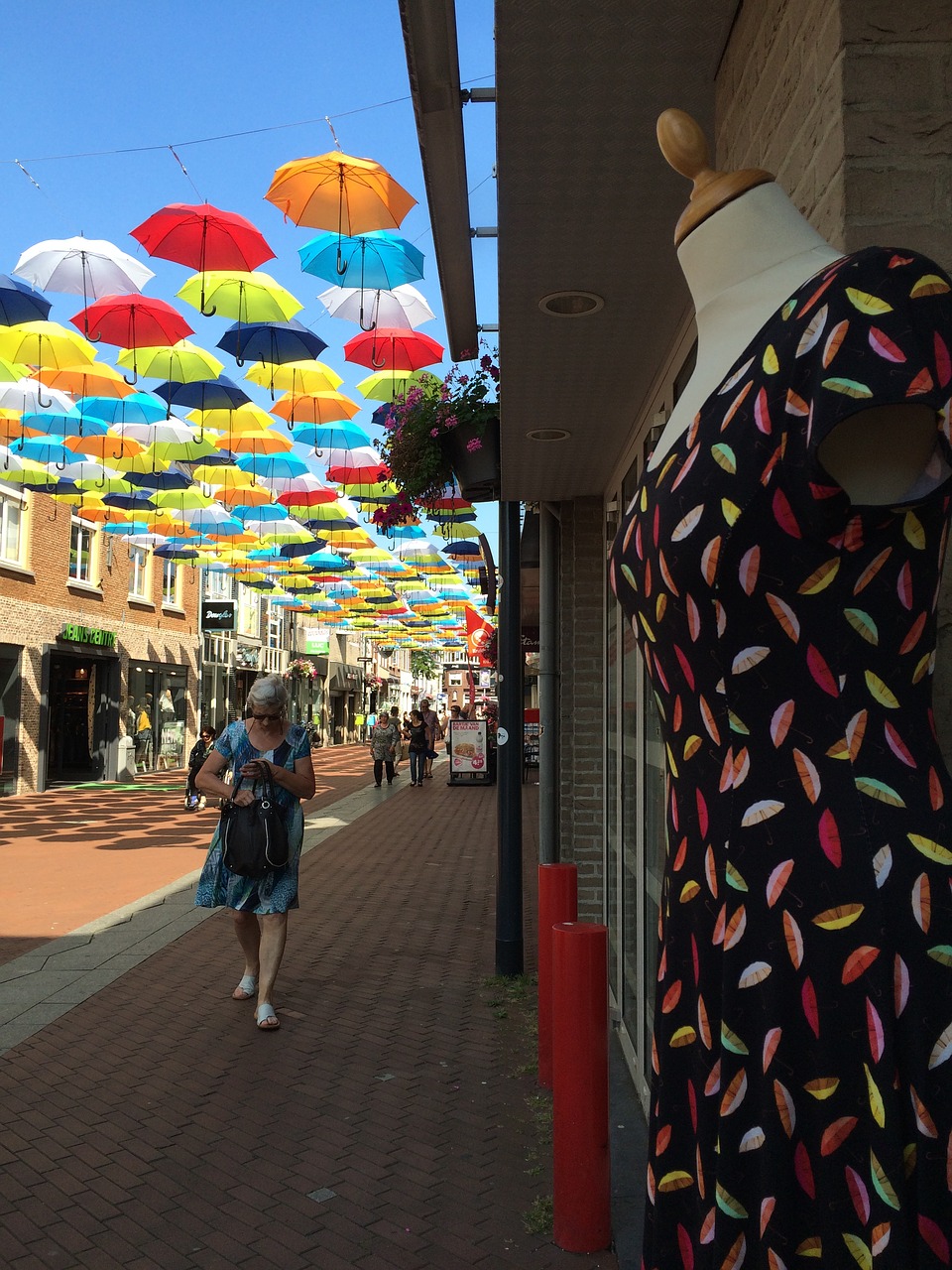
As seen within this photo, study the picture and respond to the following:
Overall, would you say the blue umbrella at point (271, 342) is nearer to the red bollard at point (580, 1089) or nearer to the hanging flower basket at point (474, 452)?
the hanging flower basket at point (474, 452)

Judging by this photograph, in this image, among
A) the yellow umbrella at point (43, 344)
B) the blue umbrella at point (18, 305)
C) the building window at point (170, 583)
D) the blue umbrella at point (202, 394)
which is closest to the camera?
the blue umbrella at point (18, 305)

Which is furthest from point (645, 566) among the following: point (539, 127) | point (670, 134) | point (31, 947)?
point (31, 947)

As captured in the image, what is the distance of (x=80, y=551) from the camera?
24.4 m

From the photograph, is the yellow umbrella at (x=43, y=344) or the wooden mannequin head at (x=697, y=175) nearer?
the wooden mannequin head at (x=697, y=175)

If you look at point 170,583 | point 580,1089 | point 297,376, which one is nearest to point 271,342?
point 297,376

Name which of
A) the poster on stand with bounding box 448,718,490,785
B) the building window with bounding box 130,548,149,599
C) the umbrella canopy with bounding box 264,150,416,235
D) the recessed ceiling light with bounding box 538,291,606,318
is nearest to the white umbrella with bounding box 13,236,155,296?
the umbrella canopy with bounding box 264,150,416,235

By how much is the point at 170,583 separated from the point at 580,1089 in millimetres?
28356

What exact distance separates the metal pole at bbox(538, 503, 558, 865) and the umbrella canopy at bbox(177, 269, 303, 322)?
5257 millimetres

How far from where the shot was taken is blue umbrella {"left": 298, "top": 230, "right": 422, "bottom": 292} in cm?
968

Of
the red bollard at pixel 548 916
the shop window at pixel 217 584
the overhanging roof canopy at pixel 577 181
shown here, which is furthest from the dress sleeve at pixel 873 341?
the shop window at pixel 217 584

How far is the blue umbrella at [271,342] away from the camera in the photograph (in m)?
11.3

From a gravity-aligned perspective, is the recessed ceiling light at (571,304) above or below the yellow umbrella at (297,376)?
below

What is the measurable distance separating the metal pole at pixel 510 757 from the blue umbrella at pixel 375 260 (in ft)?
13.0

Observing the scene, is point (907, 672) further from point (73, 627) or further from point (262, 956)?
point (73, 627)
